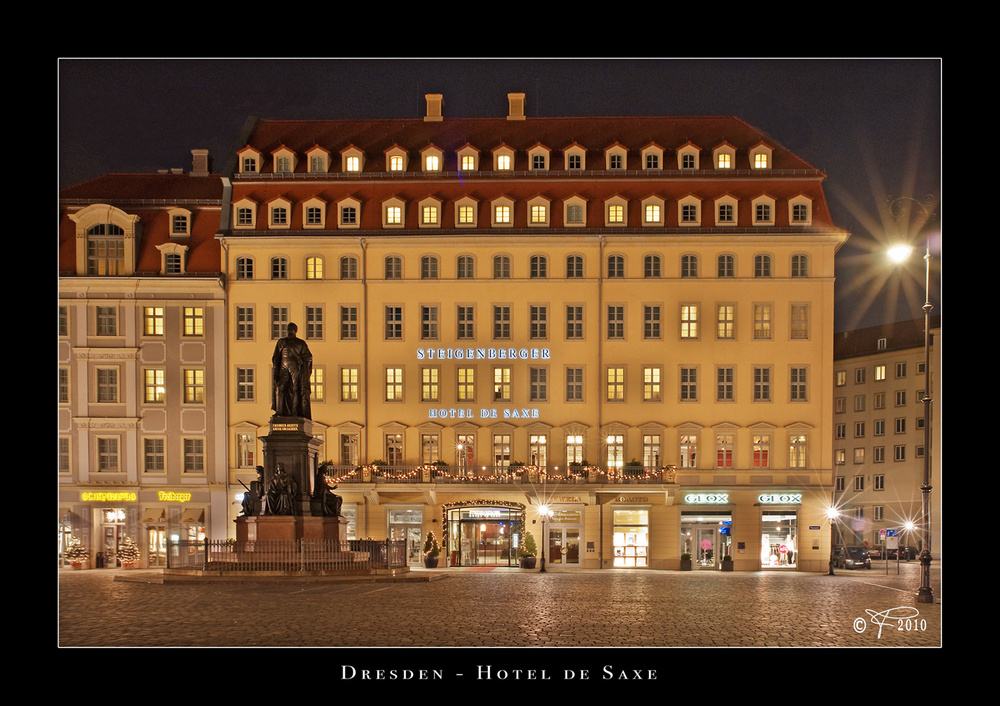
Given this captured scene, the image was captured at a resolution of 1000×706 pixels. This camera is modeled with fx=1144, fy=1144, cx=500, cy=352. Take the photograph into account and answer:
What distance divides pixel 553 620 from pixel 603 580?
618 inches

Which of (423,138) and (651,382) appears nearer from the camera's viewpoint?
(651,382)

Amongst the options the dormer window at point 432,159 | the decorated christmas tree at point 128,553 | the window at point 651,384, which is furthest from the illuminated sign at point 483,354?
the decorated christmas tree at point 128,553

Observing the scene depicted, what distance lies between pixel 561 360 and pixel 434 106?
15.5 m

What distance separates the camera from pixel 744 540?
5184 centimetres

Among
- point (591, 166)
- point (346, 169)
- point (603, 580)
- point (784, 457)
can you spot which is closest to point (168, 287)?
point (346, 169)

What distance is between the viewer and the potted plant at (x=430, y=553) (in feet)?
164

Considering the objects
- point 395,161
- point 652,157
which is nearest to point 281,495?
point 395,161

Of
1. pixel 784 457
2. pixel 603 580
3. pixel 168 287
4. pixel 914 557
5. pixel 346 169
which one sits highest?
pixel 346 169

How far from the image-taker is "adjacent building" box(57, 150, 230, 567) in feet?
173

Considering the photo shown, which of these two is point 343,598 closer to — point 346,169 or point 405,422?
point 405,422

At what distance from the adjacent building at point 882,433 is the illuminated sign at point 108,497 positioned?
47.3 meters

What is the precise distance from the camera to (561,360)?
53.2 meters

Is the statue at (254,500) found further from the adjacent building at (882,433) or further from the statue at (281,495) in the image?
the adjacent building at (882,433)

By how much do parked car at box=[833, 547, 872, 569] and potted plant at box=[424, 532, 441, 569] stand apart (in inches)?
854
